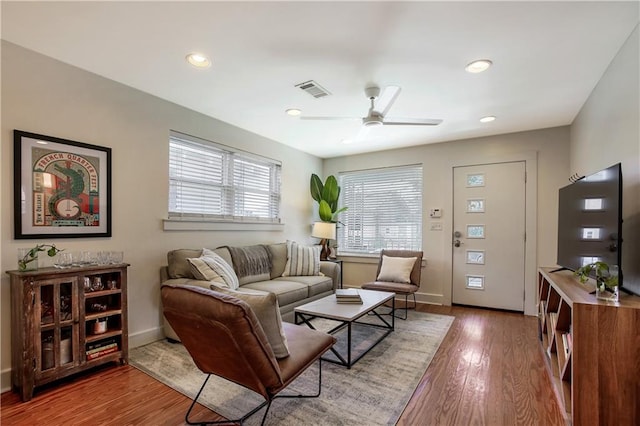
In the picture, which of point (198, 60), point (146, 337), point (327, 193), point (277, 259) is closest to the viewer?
point (198, 60)

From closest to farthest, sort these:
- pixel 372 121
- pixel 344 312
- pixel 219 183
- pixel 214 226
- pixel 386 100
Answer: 1. pixel 344 312
2. pixel 386 100
3. pixel 372 121
4. pixel 214 226
5. pixel 219 183

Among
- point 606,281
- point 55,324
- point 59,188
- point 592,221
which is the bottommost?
point 55,324

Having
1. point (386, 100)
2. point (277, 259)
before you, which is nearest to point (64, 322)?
point (277, 259)

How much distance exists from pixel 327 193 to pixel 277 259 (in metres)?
1.60

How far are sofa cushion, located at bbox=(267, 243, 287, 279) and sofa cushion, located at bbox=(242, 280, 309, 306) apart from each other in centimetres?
36

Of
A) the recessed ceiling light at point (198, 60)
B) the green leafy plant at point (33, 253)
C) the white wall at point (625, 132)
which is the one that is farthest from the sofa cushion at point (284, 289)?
the white wall at point (625, 132)

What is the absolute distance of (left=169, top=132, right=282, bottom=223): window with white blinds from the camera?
3.46 metres

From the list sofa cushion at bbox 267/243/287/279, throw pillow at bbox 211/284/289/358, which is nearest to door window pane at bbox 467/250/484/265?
sofa cushion at bbox 267/243/287/279

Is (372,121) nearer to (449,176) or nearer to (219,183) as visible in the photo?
(219,183)

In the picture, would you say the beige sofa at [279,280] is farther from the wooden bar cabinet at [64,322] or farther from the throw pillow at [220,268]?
the wooden bar cabinet at [64,322]

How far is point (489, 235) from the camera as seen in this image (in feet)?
14.4

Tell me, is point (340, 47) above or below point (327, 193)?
above

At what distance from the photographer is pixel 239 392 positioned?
7.14ft

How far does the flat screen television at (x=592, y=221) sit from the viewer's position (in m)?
1.82
